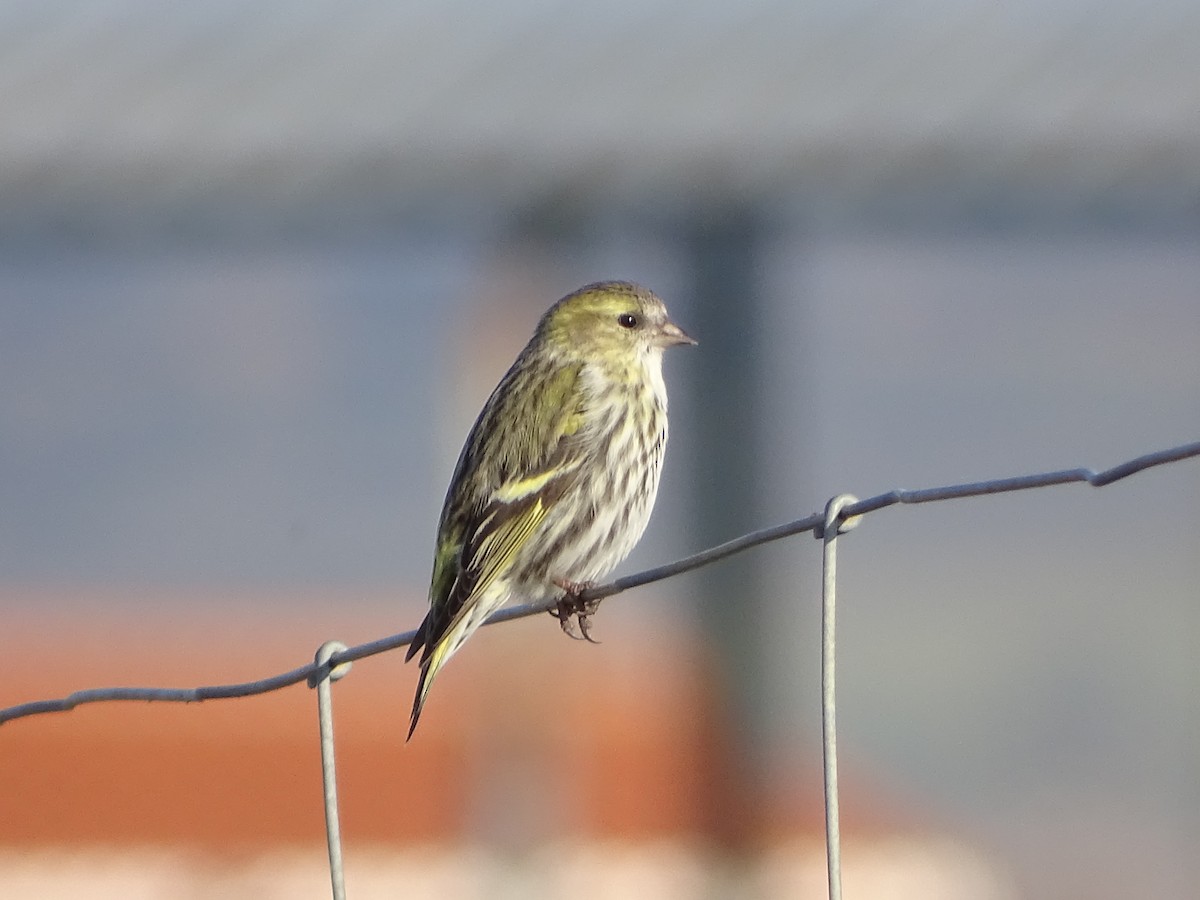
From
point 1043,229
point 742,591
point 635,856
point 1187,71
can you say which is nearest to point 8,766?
point 635,856

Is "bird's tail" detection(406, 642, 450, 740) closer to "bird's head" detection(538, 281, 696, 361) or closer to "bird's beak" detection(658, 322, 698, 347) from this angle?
"bird's head" detection(538, 281, 696, 361)

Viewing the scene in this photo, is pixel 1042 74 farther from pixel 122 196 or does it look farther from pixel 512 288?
pixel 122 196

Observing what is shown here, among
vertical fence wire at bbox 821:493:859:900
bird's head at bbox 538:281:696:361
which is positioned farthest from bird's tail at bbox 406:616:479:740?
vertical fence wire at bbox 821:493:859:900

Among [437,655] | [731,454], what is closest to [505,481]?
[437,655]

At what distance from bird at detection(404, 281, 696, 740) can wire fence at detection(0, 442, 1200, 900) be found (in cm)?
45

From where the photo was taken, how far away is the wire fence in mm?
1978

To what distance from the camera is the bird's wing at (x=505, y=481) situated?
366 cm

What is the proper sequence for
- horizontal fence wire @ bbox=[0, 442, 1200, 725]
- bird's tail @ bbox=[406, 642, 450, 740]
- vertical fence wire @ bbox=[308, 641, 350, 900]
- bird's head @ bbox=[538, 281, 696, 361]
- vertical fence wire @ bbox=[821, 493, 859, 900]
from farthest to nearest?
1. bird's head @ bbox=[538, 281, 696, 361]
2. bird's tail @ bbox=[406, 642, 450, 740]
3. vertical fence wire @ bbox=[308, 641, 350, 900]
4. vertical fence wire @ bbox=[821, 493, 859, 900]
5. horizontal fence wire @ bbox=[0, 442, 1200, 725]

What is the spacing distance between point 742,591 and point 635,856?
156 centimetres

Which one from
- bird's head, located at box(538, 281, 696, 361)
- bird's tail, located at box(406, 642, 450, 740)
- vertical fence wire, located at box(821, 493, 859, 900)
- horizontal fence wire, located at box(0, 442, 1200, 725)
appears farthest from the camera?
bird's head, located at box(538, 281, 696, 361)

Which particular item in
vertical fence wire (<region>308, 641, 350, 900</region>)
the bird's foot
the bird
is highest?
the bird

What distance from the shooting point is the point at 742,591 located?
8531 mm

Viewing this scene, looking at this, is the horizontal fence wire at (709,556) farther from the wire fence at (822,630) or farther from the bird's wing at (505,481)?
the bird's wing at (505,481)

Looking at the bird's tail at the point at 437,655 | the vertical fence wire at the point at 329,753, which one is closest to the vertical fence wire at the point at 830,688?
the vertical fence wire at the point at 329,753
